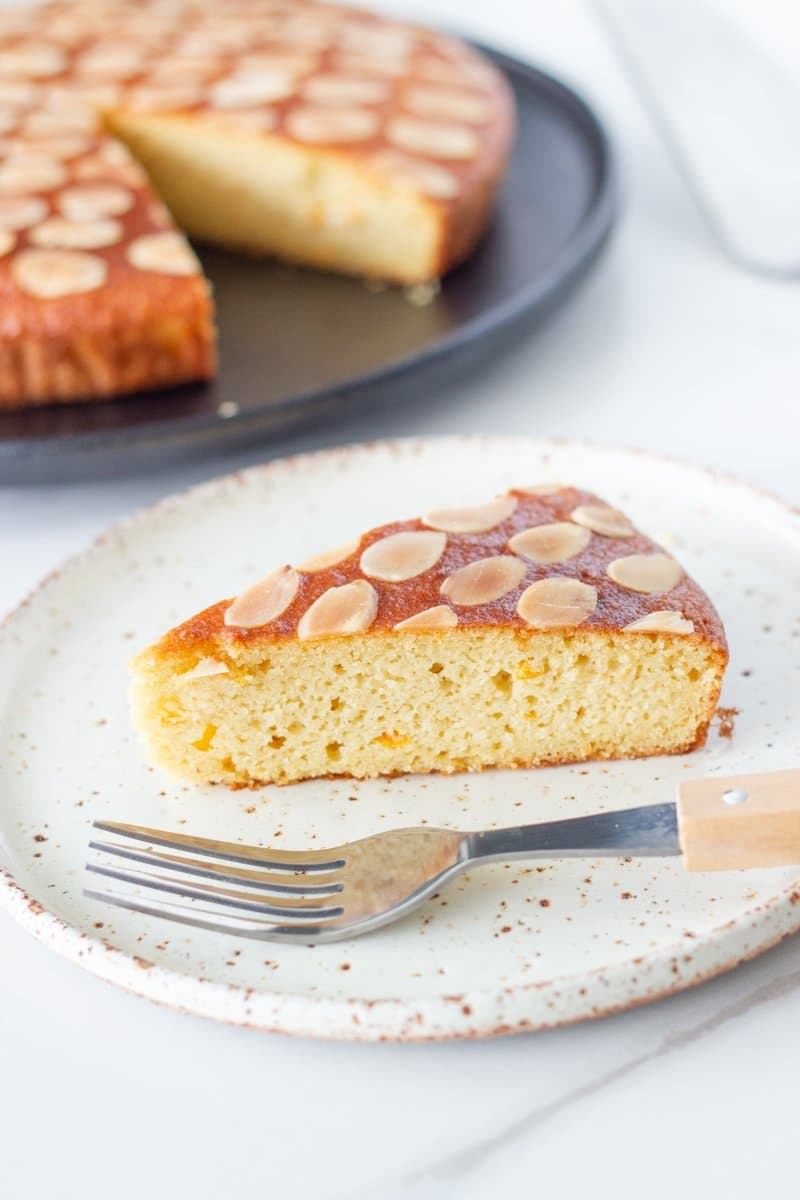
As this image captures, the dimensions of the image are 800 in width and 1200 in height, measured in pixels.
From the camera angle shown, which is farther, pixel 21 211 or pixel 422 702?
pixel 21 211

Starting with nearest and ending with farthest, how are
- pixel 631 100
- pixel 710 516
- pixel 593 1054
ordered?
pixel 593 1054 < pixel 710 516 < pixel 631 100

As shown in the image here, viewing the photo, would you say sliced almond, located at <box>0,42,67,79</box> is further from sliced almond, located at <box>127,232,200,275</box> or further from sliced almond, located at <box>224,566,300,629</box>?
sliced almond, located at <box>224,566,300,629</box>

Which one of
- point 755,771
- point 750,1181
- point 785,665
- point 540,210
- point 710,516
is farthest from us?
point 540,210

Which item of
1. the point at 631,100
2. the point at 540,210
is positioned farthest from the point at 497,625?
the point at 631,100

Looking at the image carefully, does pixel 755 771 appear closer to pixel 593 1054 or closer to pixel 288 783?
pixel 593 1054

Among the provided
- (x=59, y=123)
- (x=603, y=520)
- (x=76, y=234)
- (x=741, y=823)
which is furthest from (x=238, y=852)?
(x=59, y=123)

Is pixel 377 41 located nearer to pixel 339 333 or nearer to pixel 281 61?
pixel 281 61
